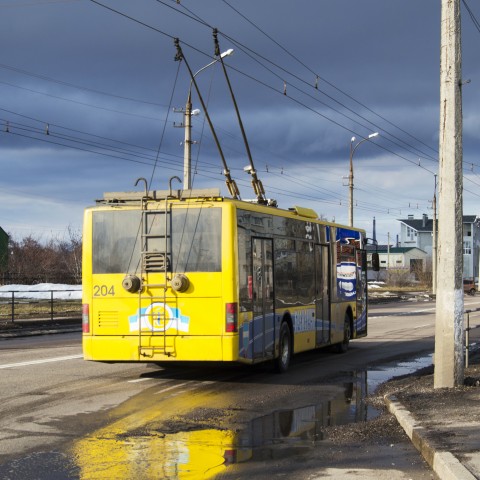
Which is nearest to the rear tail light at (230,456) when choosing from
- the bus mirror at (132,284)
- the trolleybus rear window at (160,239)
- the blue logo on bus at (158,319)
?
the blue logo on bus at (158,319)

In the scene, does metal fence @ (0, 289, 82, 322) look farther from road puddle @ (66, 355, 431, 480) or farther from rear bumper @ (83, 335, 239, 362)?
road puddle @ (66, 355, 431, 480)

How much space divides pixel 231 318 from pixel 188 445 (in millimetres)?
4030

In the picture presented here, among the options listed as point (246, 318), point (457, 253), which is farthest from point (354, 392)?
point (457, 253)

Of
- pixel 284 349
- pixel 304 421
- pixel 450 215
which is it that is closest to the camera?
pixel 304 421

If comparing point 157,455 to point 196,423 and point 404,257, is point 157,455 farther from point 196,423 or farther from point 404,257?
point 404,257

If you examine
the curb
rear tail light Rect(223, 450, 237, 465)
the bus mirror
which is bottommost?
rear tail light Rect(223, 450, 237, 465)

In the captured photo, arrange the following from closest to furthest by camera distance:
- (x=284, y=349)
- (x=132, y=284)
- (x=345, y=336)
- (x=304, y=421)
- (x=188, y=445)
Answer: (x=188, y=445) < (x=304, y=421) < (x=132, y=284) < (x=284, y=349) < (x=345, y=336)

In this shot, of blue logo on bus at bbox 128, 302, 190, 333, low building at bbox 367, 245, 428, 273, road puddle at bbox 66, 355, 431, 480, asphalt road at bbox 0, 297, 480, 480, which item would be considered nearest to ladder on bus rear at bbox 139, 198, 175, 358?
blue logo on bus at bbox 128, 302, 190, 333

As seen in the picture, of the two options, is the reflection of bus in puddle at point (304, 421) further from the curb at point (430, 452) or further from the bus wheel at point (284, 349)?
the bus wheel at point (284, 349)

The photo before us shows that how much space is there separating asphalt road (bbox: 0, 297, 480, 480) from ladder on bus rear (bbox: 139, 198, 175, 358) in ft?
2.22

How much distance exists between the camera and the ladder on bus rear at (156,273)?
12.4m

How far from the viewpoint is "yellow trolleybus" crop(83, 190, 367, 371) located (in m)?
12.3

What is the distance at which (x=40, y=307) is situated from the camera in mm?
37812

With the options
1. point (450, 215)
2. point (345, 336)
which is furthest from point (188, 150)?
point (450, 215)
